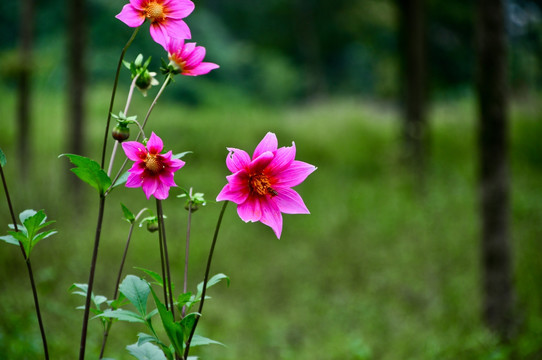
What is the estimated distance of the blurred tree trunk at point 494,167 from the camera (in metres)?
2.88

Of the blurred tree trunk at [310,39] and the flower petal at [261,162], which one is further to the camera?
the blurred tree trunk at [310,39]

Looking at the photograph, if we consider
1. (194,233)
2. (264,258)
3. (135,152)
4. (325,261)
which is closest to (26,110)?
(194,233)

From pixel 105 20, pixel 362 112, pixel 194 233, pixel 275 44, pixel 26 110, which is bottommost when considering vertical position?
pixel 194 233

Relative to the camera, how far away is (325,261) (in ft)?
16.3

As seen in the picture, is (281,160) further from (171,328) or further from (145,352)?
(145,352)

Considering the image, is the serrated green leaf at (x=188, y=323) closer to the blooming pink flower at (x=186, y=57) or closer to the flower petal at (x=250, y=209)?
the flower petal at (x=250, y=209)

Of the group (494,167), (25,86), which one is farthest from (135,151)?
(25,86)

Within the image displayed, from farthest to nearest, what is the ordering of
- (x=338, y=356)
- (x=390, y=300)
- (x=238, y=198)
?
(x=390, y=300) → (x=338, y=356) → (x=238, y=198)

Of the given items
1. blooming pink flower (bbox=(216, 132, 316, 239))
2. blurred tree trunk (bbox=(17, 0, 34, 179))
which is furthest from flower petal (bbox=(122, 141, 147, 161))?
blurred tree trunk (bbox=(17, 0, 34, 179))

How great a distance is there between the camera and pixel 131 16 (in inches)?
33.1

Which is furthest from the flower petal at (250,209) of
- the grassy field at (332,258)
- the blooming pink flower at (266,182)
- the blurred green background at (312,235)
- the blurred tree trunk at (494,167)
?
the blurred tree trunk at (494,167)

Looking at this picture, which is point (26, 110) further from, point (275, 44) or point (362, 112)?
point (275, 44)

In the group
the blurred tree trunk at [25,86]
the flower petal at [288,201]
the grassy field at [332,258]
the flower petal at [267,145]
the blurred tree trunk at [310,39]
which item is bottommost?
the grassy field at [332,258]

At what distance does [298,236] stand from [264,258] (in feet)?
2.37
